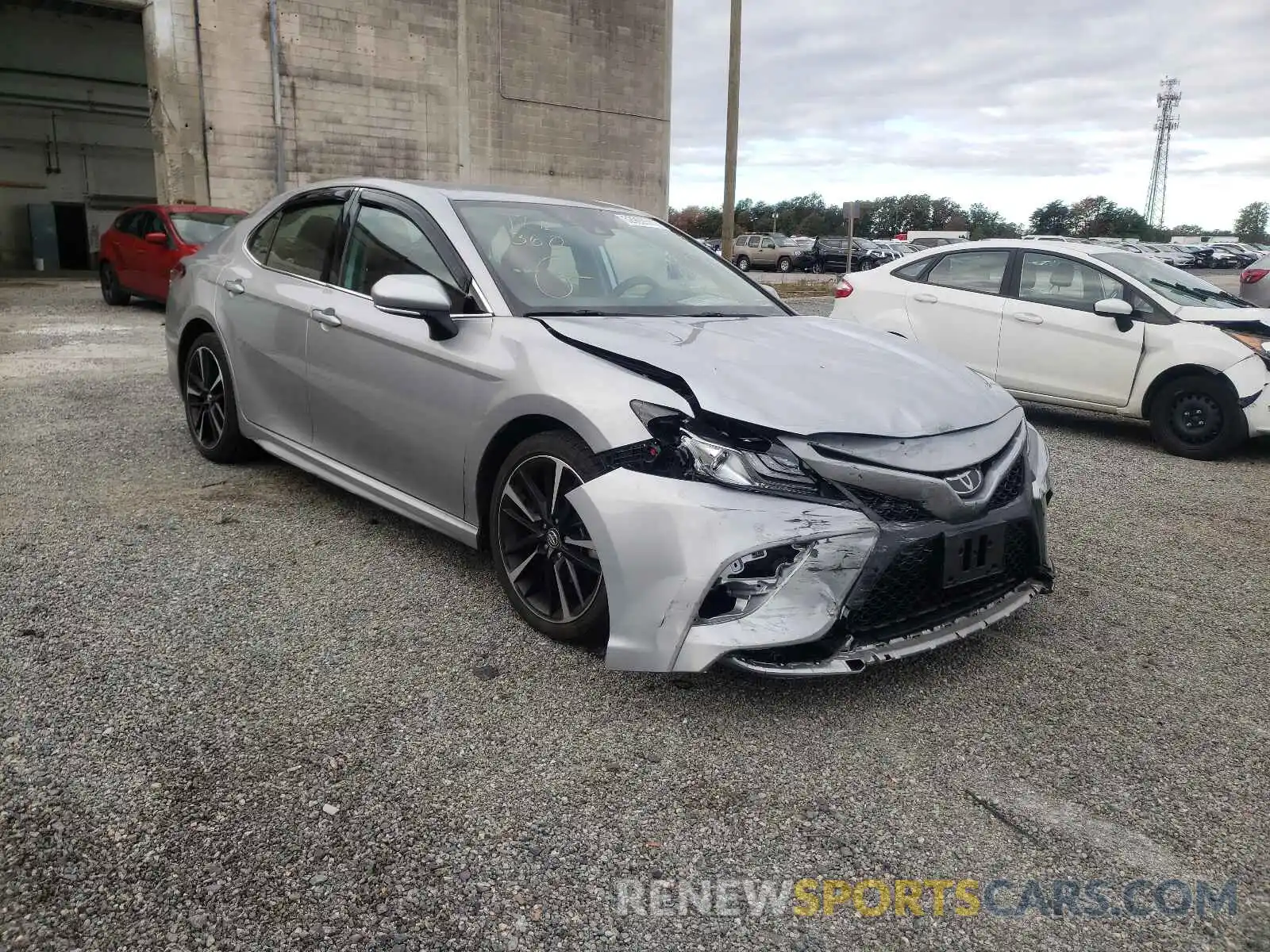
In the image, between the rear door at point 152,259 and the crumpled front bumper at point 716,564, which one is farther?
the rear door at point 152,259

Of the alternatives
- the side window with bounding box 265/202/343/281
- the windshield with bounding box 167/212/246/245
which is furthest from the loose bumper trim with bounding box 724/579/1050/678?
the windshield with bounding box 167/212/246/245

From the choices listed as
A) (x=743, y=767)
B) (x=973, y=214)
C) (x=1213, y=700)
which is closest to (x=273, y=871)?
(x=743, y=767)

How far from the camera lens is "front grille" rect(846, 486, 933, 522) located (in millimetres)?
2729

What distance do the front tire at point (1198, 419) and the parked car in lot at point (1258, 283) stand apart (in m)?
5.85

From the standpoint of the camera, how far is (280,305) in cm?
445

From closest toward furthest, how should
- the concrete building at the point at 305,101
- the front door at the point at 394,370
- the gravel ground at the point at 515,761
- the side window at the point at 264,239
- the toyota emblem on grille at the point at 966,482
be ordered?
the gravel ground at the point at 515,761 → the toyota emblem on grille at the point at 966,482 → the front door at the point at 394,370 → the side window at the point at 264,239 → the concrete building at the point at 305,101

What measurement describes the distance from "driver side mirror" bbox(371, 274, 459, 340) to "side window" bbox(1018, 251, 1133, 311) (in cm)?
534

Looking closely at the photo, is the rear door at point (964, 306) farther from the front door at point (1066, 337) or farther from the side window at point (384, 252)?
the side window at point (384, 252)

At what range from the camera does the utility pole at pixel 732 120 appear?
16438mm

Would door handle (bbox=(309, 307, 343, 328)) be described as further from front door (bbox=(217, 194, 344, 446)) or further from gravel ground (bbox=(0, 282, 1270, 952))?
gravel ground (bbox=(0, 282, 1270, 952))

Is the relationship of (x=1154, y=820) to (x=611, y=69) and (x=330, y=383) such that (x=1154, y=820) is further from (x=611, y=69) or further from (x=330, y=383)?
(x=611, y=69)

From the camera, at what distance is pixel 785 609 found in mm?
2631

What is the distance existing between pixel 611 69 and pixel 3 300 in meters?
15.0

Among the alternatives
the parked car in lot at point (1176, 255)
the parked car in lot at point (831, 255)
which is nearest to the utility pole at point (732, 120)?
the parked car in lot at point (831, 255)
